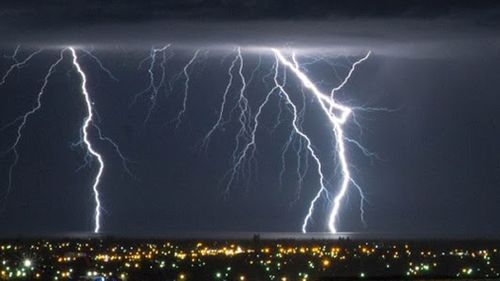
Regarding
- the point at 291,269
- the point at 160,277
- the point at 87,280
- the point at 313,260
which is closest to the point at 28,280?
the point at 87,280

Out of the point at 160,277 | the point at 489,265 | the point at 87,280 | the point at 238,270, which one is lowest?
the point at 87,280

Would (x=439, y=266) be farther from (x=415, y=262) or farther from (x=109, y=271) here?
(x=109, y=271)

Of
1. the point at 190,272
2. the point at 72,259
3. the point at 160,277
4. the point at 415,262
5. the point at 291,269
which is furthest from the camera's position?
the point at 415,262

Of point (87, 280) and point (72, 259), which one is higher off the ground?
point (72, 259)

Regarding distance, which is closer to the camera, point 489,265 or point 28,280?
point 28,280

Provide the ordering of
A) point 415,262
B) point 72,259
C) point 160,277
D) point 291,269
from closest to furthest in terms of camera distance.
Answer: point 160,277, point 291,269, point 72,259, point 415,262

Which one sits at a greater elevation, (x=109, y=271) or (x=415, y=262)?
(x=415, y=262)

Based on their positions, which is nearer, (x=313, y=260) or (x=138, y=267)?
(x=138, y=267)

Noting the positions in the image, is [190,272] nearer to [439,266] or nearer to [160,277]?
[160,277]

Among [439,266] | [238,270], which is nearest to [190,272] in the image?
[238,270]
